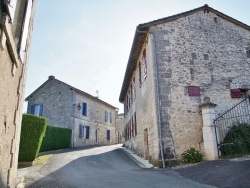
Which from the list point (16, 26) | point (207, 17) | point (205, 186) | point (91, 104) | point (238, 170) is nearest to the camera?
point (16, 26)

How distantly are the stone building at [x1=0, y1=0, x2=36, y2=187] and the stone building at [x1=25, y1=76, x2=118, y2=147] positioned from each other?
1708 cm

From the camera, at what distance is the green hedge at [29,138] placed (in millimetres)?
10125

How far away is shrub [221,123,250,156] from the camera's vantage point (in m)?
8.27

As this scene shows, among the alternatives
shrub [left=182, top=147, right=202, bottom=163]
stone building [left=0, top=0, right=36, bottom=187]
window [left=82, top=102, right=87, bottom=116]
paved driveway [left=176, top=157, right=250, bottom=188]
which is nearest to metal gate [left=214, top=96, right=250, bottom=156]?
shrub [left=182, top=147, right=202, bottom=163]

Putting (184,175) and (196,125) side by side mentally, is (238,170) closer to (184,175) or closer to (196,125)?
(184,175)

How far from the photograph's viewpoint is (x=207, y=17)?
11586mm

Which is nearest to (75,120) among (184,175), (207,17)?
(207,17)

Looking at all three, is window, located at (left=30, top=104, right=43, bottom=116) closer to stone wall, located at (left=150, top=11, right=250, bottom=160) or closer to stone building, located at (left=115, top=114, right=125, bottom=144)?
stone wall, located at (left=150, top=11, right=250, bottom=160)

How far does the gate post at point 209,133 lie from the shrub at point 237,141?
41 centimetres

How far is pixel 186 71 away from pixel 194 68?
0.44 meters

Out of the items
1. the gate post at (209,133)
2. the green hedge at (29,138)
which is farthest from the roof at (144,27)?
the green hedge at (29,138)

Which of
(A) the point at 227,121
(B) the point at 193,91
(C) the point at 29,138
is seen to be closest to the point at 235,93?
(A) the point at 227,121

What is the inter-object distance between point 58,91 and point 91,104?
4.05 meters

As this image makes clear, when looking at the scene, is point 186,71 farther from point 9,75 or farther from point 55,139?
point 55,139
